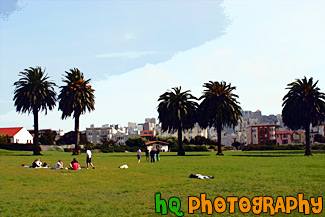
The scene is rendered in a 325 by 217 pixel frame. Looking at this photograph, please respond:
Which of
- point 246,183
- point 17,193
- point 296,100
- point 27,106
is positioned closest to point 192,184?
point 246,183

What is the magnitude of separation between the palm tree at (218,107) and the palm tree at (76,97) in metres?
20.2

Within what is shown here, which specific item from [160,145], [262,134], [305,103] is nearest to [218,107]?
[305,103]

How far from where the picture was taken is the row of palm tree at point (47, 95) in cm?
7075

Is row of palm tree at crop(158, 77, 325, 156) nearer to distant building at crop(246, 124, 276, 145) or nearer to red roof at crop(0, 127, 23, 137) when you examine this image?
red roof at crop(0, 127, 23, 137)

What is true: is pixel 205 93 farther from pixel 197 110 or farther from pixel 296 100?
pixel 296 100

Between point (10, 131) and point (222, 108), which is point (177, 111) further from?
point (10, 131)

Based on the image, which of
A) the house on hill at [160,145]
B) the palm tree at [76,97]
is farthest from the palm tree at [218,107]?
the house on hill at [160,145]

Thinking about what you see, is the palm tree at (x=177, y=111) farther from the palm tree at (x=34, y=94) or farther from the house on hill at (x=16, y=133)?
the house on hill at (x=16, y=133)

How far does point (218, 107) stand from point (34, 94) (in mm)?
31800

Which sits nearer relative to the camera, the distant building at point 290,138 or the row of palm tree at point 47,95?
the row of palm tree at point 47,95

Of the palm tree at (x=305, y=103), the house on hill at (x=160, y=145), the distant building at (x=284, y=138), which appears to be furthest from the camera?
the distant building at (x=284, y=138)

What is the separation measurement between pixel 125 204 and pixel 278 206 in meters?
5.34

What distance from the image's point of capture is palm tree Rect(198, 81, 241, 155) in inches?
2734

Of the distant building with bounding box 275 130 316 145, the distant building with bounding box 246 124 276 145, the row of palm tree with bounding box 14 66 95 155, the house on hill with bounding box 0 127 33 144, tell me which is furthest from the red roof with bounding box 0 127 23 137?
the distant building with bounding box 275 130 316 145
